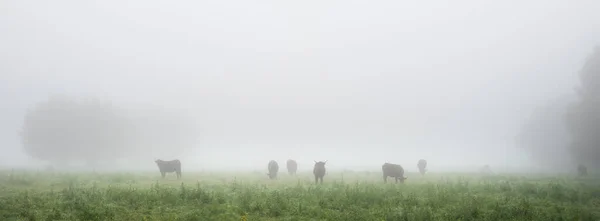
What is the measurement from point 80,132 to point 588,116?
72739 mm

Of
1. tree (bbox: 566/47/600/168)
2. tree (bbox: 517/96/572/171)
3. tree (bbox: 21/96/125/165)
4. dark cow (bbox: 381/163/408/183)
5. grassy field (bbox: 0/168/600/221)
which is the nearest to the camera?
grassy field (bbox: 0/168/600/221)

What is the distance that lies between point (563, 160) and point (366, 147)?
407 feet

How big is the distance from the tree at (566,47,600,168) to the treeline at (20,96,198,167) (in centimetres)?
7017

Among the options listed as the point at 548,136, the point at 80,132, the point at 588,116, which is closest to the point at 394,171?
the point at 588,116

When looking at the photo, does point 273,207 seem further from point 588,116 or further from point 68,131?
point 68,131

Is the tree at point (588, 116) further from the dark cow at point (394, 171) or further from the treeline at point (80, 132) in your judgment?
the treeline at point (80, 132)

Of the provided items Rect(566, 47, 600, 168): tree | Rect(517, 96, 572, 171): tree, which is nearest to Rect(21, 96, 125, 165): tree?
Rect(566, 47, 600, 168): tree

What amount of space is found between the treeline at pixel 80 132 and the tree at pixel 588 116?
230 ft

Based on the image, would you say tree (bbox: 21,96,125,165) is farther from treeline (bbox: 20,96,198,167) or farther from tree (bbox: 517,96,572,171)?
tree (bbox: 517,96,572,171)

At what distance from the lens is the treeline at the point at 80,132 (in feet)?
175

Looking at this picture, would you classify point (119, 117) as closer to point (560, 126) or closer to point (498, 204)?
point (498, 204)

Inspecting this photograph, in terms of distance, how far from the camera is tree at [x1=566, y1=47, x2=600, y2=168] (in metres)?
41.8

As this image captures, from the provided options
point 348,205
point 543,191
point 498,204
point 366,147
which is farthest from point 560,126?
point 366,147

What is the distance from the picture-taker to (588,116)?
42.5 m
